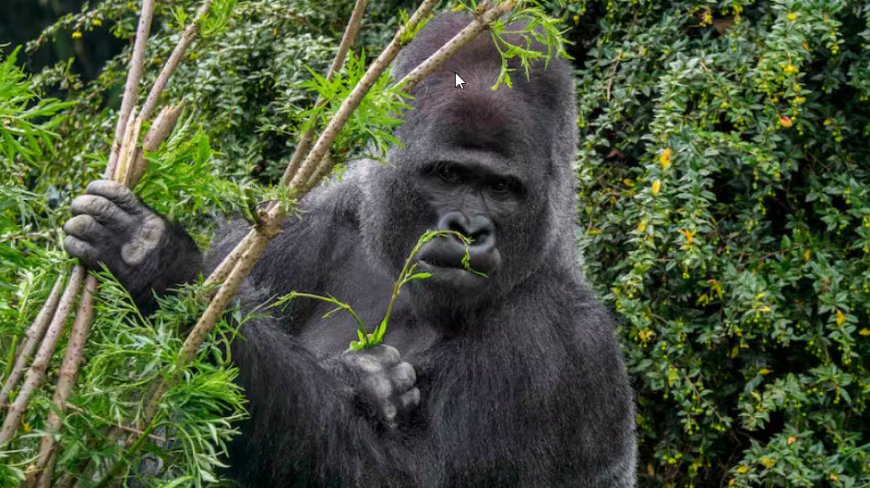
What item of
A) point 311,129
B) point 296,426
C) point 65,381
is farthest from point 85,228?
point 296,426

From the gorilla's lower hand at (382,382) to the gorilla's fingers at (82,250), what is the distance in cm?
86

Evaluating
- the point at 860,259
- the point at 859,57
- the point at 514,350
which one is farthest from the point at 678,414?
the point at 859,57

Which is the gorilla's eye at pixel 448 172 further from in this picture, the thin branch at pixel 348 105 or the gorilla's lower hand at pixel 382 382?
the thin branch at pixel 348 105

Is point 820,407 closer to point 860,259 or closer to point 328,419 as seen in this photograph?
point 860,259

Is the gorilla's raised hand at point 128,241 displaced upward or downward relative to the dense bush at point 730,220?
upward

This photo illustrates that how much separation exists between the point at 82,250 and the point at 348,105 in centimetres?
68

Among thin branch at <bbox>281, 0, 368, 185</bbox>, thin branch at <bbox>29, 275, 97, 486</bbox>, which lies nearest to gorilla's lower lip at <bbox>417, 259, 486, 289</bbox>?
thin branch at <bbox>281, 0, 368, 185</bbox>

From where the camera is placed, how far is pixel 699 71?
14.6ft

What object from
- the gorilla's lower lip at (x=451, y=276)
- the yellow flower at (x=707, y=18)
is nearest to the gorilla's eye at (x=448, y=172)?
the gorilla's lower lip at (x=451, y=276)

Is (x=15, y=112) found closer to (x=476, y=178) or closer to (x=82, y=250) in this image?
(x=82, y=250)

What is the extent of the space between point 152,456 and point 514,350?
3.98 ft

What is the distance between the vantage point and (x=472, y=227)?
10.4ft

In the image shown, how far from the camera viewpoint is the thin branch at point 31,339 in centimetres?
247

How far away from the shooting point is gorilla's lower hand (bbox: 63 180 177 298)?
8.48 ft
